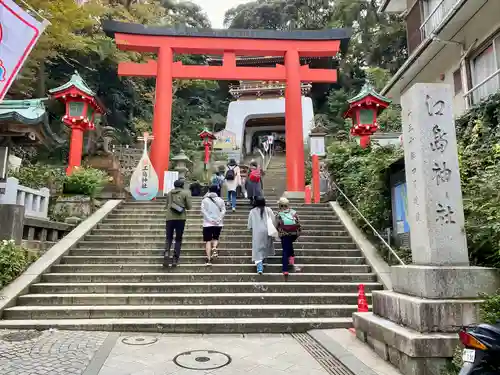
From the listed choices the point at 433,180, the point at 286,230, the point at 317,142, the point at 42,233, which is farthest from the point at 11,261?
the point at 317,142

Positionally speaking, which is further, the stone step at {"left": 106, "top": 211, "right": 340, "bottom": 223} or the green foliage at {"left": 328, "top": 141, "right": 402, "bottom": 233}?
the stone step at {"left": 106, "top": 211, "right": 340, "bottom": 223}

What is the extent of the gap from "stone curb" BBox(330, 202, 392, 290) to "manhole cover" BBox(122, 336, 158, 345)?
405 cm

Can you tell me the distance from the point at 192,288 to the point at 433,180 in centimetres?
432

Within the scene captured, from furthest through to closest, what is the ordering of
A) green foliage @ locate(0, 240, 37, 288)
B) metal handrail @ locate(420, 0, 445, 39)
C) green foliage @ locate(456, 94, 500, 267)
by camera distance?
metal handrail @ locate(420, 0, 445, 39) → green foliage @ locate(0, 240, 37, 288) → green foliage @ locate(456, 94, 500, 267)

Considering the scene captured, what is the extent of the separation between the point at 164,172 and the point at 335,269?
25.3 feet

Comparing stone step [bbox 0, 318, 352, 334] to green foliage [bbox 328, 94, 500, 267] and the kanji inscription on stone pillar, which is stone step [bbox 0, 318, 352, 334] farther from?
green foliage [bbox 328, 94, 500, 267]

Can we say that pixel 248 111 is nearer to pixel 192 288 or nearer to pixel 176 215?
pixel 176 215

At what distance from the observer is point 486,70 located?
9.85 m

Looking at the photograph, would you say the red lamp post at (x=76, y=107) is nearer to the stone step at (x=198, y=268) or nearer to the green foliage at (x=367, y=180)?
the stone step at (x=198, y=268)

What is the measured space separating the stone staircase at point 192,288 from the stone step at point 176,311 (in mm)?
15

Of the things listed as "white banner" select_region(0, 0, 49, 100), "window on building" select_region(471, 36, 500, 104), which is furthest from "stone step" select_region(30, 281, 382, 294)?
"window on building" select_region(471, 36, 500, 104)

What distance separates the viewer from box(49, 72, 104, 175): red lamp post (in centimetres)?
1277

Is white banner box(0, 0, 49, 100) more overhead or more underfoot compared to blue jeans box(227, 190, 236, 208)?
more overhead

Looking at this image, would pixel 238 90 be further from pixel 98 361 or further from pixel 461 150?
pixel 98 361
